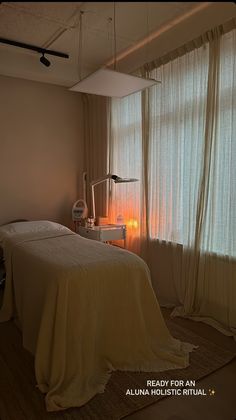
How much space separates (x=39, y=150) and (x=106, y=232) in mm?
1470

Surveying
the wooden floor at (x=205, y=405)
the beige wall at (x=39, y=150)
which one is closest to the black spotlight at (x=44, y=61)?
the beige wall at (x=39, y=150)

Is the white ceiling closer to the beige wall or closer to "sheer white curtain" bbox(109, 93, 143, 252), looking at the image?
the beige wall

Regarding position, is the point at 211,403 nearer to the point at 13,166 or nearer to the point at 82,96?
the point at 13,166

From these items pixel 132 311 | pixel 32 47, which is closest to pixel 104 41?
pixel 32 47

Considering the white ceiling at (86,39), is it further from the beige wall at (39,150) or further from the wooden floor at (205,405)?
the wooden floor at (205,405)

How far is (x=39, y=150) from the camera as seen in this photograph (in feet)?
13.1

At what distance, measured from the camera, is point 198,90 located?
2.72 m

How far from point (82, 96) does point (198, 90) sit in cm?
208

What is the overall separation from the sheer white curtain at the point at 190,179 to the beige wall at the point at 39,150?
1.04 metres

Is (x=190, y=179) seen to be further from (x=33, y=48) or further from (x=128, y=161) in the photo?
(x=33, y=48)


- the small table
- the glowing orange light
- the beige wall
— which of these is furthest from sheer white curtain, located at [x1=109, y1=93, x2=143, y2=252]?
the beige wall

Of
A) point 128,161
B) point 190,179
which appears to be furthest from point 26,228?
point 190,179

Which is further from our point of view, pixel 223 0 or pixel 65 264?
pixel 65 264

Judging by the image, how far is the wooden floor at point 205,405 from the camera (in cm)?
168
